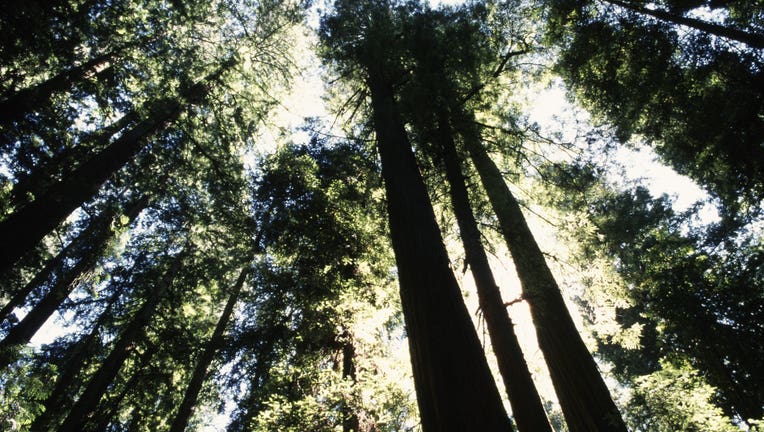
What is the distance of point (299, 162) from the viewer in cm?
1036

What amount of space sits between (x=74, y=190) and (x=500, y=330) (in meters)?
8.08

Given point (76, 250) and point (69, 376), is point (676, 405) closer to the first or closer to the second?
point (76, 250)

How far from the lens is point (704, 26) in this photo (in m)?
6.10

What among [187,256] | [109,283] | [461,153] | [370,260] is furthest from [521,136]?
[109,283]

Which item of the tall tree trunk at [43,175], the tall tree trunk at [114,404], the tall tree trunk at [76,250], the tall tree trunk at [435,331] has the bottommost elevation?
the tall tree trunk at [435,331]

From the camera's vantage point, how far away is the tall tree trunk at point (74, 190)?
5648mm

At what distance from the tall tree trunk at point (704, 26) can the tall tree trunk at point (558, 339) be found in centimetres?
392

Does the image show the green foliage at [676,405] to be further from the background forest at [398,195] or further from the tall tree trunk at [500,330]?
the tall tree trunk at [500,330]

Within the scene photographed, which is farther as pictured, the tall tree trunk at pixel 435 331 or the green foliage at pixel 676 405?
the green foliage at pixel 676 405

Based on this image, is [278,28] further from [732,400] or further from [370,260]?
[732,400]

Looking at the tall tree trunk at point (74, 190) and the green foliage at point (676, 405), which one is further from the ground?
the tall tree trunk at point (74, 190)

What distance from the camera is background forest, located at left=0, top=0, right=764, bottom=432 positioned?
18.0 ft

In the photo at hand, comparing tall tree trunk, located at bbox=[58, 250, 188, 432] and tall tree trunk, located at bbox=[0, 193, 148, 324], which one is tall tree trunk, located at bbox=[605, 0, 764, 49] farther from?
tall tree trunk, located at bbox=[58, 250, 188, 432]

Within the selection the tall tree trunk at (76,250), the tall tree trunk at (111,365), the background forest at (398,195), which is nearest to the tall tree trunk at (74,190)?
the background forest at (398,195)
